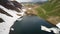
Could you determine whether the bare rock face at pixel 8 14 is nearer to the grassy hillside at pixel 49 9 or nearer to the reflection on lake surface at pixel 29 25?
the reflection on lake surface at pixel 29 25

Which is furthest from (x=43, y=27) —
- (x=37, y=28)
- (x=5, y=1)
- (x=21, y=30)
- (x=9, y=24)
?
(x=5, y=1)

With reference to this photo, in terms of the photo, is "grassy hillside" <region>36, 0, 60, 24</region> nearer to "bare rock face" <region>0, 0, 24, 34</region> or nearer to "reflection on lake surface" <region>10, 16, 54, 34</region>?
"reflection on lake surface" <region>10, 16, 54, 34</region>

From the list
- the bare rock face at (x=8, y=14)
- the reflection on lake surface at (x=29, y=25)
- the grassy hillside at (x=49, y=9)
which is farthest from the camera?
the grassy hillside at (x=49, y=9)

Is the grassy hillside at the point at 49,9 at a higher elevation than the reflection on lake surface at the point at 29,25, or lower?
higher

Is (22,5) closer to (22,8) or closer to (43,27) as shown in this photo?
(22,8)

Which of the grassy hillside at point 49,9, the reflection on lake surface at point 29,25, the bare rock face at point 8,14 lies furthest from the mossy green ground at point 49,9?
the bare rock face at point 8,14

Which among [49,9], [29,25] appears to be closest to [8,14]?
[29,25]

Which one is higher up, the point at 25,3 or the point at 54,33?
the point at 25,3

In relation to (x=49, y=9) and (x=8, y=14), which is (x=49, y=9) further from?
(x=8, y=14)
